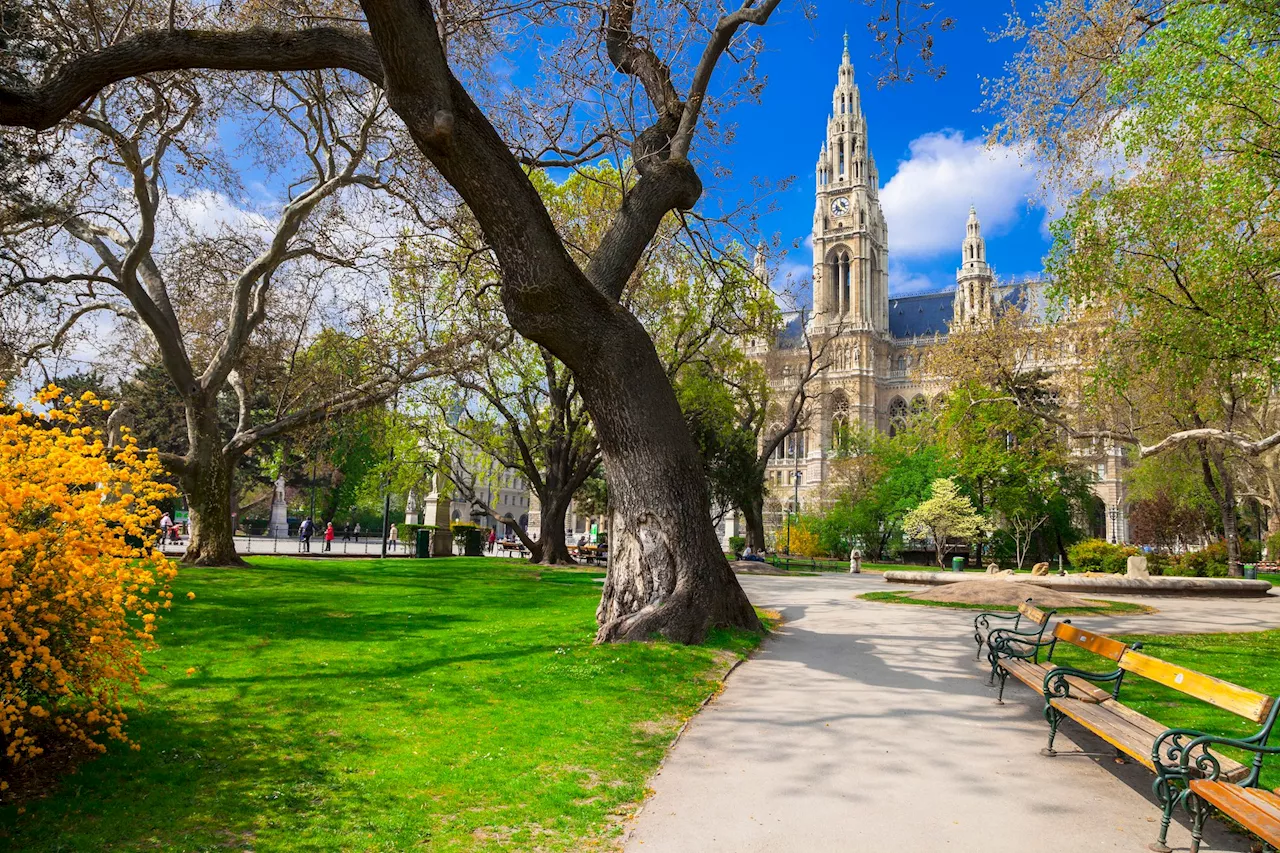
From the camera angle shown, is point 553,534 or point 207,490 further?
point 553,534

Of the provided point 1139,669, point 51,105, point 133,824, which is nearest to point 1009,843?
point 1139,669

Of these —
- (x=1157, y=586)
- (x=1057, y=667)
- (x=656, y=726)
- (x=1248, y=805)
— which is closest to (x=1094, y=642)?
(x=1057, y=667)

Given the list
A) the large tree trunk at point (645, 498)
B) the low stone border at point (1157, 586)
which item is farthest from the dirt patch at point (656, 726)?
the low stone border at point (1157, 586)

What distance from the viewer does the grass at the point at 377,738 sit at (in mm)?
4156

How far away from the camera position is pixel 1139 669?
552 cm

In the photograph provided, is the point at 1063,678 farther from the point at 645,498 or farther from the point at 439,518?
the point at 439,518

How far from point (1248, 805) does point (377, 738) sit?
4961 millimetres

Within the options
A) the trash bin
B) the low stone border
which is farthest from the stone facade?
the low stone border

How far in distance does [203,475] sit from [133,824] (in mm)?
15474

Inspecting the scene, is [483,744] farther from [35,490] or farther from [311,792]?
[35,490]

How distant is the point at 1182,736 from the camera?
4.62 meters

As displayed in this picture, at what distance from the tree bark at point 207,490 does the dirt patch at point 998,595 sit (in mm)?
15531

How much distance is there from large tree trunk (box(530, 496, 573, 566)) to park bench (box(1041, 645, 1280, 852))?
873 inches

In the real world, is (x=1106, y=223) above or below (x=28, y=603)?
above
